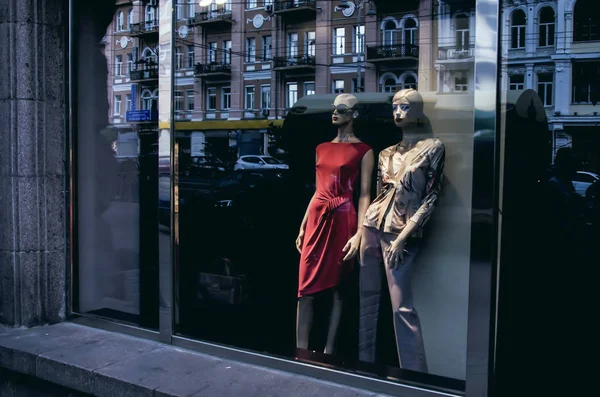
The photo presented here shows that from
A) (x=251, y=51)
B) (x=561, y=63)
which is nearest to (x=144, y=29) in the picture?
(x=251, y=51)

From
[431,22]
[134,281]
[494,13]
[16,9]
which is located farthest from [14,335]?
[494,13]

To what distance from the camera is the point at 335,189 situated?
4.48 metres

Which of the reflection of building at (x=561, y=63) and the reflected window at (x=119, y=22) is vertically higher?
the reflected window at (x=119, y=22)

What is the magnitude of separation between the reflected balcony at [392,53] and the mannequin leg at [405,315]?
1089 millimetres

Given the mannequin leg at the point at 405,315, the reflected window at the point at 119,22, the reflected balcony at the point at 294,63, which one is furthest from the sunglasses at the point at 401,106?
the reflected window at the point at 119,22

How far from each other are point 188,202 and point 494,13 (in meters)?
2.57

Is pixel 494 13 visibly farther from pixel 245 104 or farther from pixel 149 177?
pixel 149 177

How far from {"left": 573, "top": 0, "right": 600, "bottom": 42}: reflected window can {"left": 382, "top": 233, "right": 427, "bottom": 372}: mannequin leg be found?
152 cm

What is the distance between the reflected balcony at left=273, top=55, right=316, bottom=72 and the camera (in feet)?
14.9

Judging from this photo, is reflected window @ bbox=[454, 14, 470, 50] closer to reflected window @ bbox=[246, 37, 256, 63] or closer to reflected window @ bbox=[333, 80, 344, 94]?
reflected window @ bbox=[333, 80, 344, 94]

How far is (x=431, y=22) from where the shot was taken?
13.3ft

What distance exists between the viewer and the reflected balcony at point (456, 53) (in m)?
3.83

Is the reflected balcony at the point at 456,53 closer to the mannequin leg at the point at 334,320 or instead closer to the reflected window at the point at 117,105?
the mannequin leg at the point at 334,320

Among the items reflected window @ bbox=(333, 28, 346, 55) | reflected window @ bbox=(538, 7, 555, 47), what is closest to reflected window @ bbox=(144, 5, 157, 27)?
reflected window @ bbox=(333, 28, 346, 55)
